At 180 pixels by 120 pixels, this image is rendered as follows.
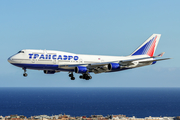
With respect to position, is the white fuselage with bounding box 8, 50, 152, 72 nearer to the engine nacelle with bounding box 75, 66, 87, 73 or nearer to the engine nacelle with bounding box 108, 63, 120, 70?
the engine nacelle with bounding box 75, 66, 87, 73

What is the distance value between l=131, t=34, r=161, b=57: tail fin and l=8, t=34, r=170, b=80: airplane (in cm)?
450

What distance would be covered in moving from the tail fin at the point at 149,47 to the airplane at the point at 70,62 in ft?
14.7

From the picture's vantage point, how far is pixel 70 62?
7181 cm

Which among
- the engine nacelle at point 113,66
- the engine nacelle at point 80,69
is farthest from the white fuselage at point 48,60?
the engine nacelle at point 113,66

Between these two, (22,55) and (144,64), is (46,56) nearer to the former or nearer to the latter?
(22,55)

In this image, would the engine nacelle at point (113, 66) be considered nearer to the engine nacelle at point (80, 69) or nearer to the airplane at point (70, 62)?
the airplane at point (70, 62)

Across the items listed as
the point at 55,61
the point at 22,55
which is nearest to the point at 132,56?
the point at 55,61

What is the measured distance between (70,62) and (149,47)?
28.7 m

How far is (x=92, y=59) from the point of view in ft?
250

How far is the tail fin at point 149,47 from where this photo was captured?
8588 centimetres

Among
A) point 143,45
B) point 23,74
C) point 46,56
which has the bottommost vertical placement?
point 23,74

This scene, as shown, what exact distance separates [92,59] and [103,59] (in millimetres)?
4059

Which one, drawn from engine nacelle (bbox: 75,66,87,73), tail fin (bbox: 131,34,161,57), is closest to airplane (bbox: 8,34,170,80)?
engine nacelle (bbox: 75,66,87,73)

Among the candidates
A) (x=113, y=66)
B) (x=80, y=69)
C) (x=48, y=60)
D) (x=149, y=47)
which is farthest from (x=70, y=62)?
(x=149, y=47)
